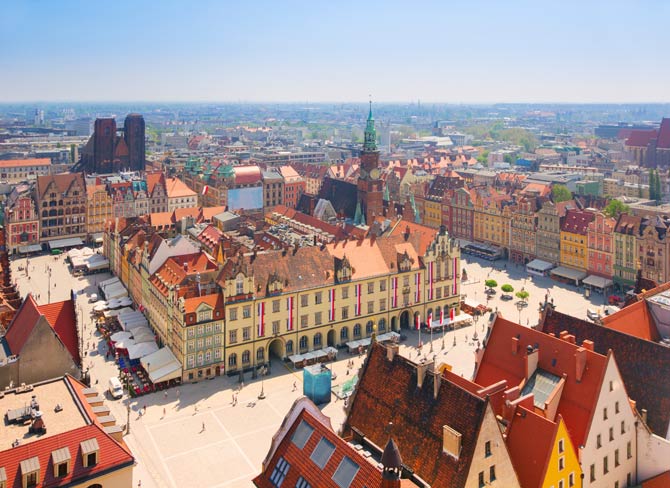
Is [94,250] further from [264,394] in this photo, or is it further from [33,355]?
[33,355]

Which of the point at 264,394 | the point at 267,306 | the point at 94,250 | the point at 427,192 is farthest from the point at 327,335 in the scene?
the point at 427,192

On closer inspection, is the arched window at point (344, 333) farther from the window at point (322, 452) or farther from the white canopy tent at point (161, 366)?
the window at point (322, 452)

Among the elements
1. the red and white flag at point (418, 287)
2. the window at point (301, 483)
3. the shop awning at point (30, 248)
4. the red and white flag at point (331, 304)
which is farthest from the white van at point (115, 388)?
the shop awning at point (30, 248)

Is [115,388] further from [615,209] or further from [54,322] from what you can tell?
[615,209]

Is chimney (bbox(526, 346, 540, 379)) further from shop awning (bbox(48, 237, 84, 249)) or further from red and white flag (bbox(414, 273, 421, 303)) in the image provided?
shop awning (bbox(48, 237, 84, 249))

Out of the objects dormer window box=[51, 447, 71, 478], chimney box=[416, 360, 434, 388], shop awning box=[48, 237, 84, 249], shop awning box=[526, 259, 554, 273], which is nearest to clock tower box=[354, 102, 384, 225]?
shop awning box=[526, 259, 554, 273]

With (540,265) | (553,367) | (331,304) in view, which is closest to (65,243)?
(331,304)
